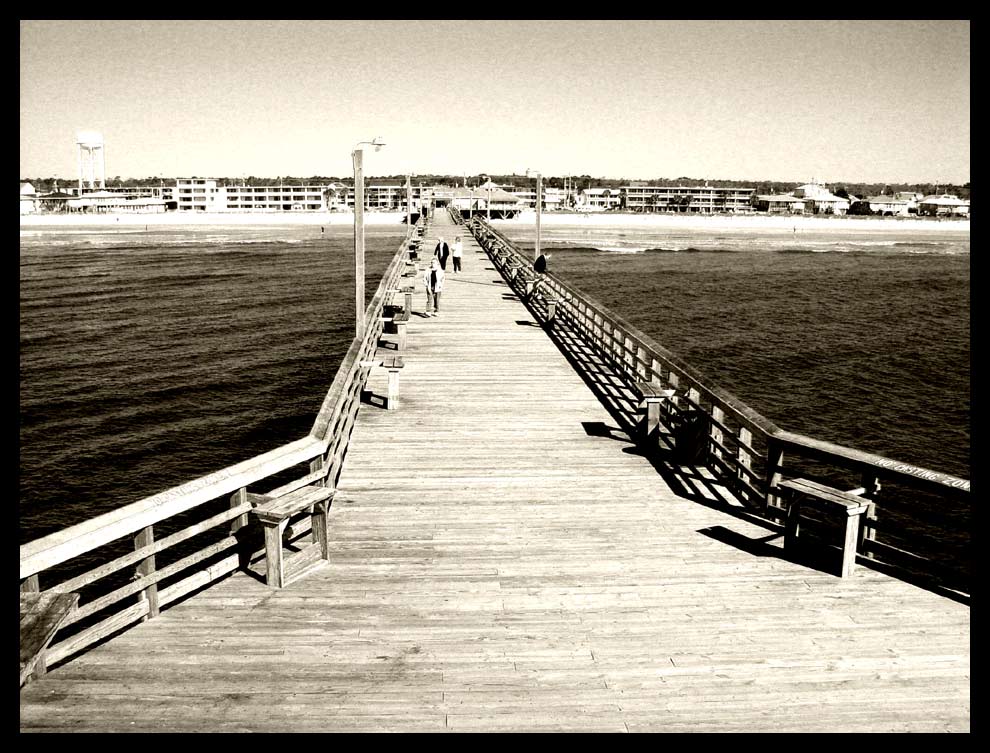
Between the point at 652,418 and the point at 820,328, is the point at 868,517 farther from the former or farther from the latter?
the point at 820,328

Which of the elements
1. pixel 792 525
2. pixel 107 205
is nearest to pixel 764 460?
pixel 792 525

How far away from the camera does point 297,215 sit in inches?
5856

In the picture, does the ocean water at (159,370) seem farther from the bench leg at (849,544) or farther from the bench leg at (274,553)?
the bench leg at (849,544)

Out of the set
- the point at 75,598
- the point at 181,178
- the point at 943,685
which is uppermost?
the point at 181,178

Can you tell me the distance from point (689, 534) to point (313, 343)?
1108 inches

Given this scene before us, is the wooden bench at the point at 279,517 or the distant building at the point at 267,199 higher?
the distant building at the point at 267,199

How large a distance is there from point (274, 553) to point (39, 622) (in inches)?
79.7

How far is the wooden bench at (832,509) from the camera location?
661 centimetres

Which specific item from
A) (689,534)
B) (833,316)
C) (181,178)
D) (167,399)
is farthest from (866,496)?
(181,178)

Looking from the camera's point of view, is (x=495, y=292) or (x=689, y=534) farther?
(x=495, y=292)

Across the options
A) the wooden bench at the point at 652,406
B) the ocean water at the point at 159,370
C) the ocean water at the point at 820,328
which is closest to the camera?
the wooden bench at the point at 652,406

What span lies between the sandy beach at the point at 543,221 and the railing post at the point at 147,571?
124 meters

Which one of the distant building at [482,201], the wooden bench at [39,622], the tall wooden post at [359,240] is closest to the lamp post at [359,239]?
the tall wooden post at [359,240]
